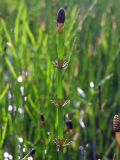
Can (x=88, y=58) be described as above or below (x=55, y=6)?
below

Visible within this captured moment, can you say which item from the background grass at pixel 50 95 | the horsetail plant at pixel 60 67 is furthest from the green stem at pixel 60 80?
the background grass at pixel 50 95

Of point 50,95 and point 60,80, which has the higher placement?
point 50,95

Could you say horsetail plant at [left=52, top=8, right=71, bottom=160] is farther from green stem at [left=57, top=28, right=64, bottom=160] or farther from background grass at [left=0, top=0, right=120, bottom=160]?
background grass at [left=0, top=0, right=120, bottom=160]

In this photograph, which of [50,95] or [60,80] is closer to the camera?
[60,80]

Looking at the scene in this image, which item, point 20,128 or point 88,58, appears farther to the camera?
point 88,58

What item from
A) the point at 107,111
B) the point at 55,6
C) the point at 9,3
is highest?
the point at 9,3

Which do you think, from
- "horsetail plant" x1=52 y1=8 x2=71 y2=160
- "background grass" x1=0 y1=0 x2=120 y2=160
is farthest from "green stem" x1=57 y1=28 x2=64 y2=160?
"background grass" x1=0 y1=0 x2=120 y2=160

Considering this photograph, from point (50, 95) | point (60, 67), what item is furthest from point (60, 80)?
point (50, 95)

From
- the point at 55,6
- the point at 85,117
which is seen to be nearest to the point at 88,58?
the point at 85,117

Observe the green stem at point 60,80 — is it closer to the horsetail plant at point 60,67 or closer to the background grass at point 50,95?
the horsetail plant at point 60,67

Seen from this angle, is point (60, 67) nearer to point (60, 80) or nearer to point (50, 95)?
point (60, 80)

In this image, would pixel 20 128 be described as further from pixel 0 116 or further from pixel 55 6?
pixel 55 6
